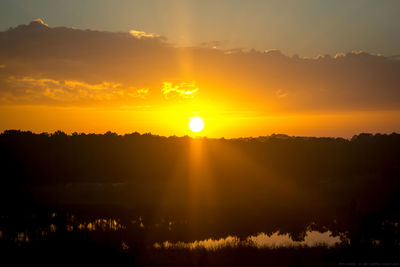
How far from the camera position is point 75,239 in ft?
96.8

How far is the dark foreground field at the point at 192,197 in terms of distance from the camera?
81.4 feet

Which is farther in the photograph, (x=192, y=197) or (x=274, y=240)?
(x=192, y=197)

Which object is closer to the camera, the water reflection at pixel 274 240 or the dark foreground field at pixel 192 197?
the dark foreground field at pixel 192 197

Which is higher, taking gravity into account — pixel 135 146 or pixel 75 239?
pixel 135 146

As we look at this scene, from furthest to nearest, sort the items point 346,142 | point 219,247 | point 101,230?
point 346,142 < point 101,230 < point 219,247

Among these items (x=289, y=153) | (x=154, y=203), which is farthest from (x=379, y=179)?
(x=154, y=203)

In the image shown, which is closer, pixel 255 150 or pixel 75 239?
pixel 75 239

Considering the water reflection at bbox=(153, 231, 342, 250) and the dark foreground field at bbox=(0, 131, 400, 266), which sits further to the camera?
the water reflection at bbox=(153, 231, 342, 250)

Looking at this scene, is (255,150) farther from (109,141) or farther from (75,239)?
(75,239)

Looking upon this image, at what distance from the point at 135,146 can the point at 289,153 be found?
36.0 m

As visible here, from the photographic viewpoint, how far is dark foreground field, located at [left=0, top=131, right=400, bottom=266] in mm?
24812

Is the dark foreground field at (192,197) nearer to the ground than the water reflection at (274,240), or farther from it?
farther from it

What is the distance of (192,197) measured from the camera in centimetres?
5878

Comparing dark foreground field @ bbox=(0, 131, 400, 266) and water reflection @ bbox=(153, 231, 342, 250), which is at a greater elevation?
dark foreground field @ bbox=(0, 131, 400, 266)
